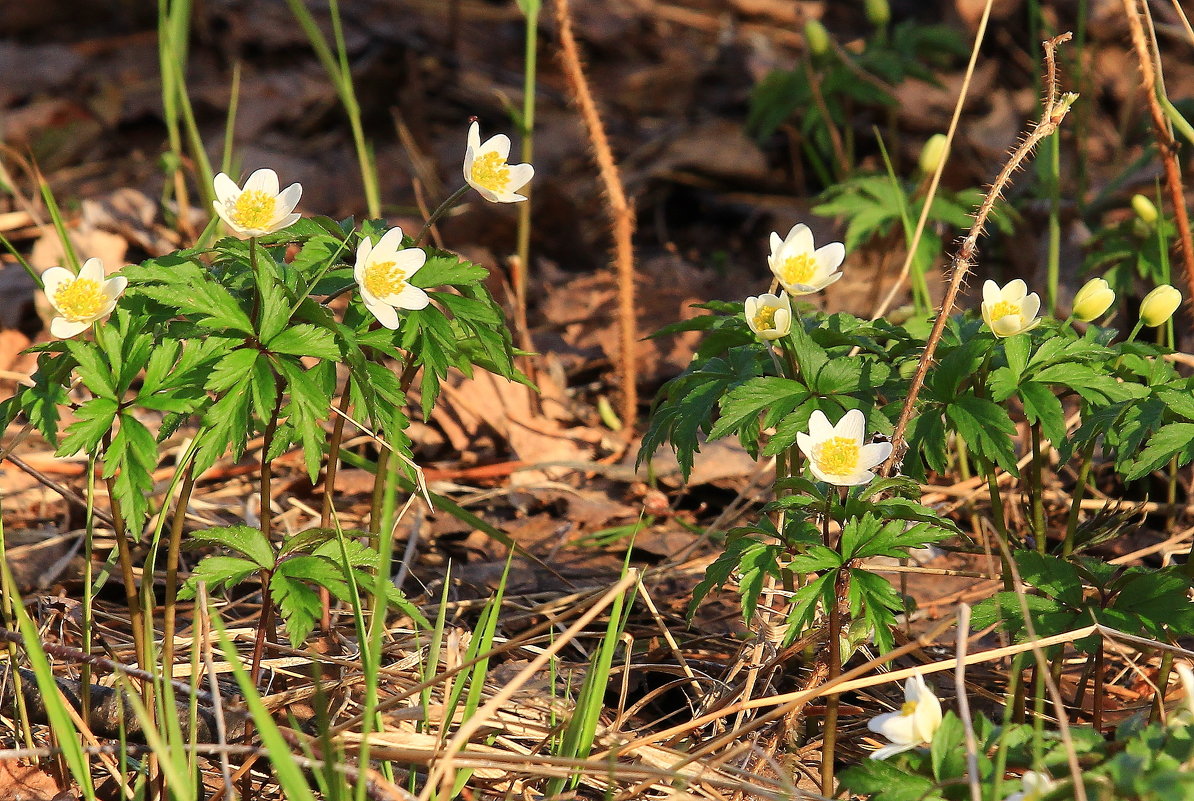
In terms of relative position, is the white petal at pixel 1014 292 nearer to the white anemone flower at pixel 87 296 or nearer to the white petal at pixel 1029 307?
the white petal at pixel 1029 307

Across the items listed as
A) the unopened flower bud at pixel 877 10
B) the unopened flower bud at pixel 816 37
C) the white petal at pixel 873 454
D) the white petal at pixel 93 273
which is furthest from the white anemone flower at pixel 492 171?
the unopened flower bud at pixel 877 10

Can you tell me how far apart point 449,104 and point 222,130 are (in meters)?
1.16

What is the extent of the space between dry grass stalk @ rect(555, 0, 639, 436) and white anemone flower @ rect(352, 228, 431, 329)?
1.51 meters

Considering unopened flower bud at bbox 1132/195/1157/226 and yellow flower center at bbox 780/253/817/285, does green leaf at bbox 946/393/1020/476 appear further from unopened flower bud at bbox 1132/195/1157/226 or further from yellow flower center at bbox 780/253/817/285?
unopened flower bud at bbox 1132/195/1157/226

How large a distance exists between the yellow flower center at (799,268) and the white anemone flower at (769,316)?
106 mm

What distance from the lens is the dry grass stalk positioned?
3229mm

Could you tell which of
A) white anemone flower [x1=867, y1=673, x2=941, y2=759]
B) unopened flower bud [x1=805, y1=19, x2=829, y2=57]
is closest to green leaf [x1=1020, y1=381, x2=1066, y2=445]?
white anemone flower [x1=867, y1=673, x2=941, y2=759]

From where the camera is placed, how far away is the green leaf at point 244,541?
6.21 ft

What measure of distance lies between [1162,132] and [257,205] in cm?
216

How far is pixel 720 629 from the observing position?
269 centimetres

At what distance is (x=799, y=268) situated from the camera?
2.20m

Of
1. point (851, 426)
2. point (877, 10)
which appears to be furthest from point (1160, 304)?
point (877, 10)

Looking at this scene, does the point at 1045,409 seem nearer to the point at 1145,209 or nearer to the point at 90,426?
the point at 1145,209

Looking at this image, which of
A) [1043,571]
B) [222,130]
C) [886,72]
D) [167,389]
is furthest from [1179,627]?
[222,130]
